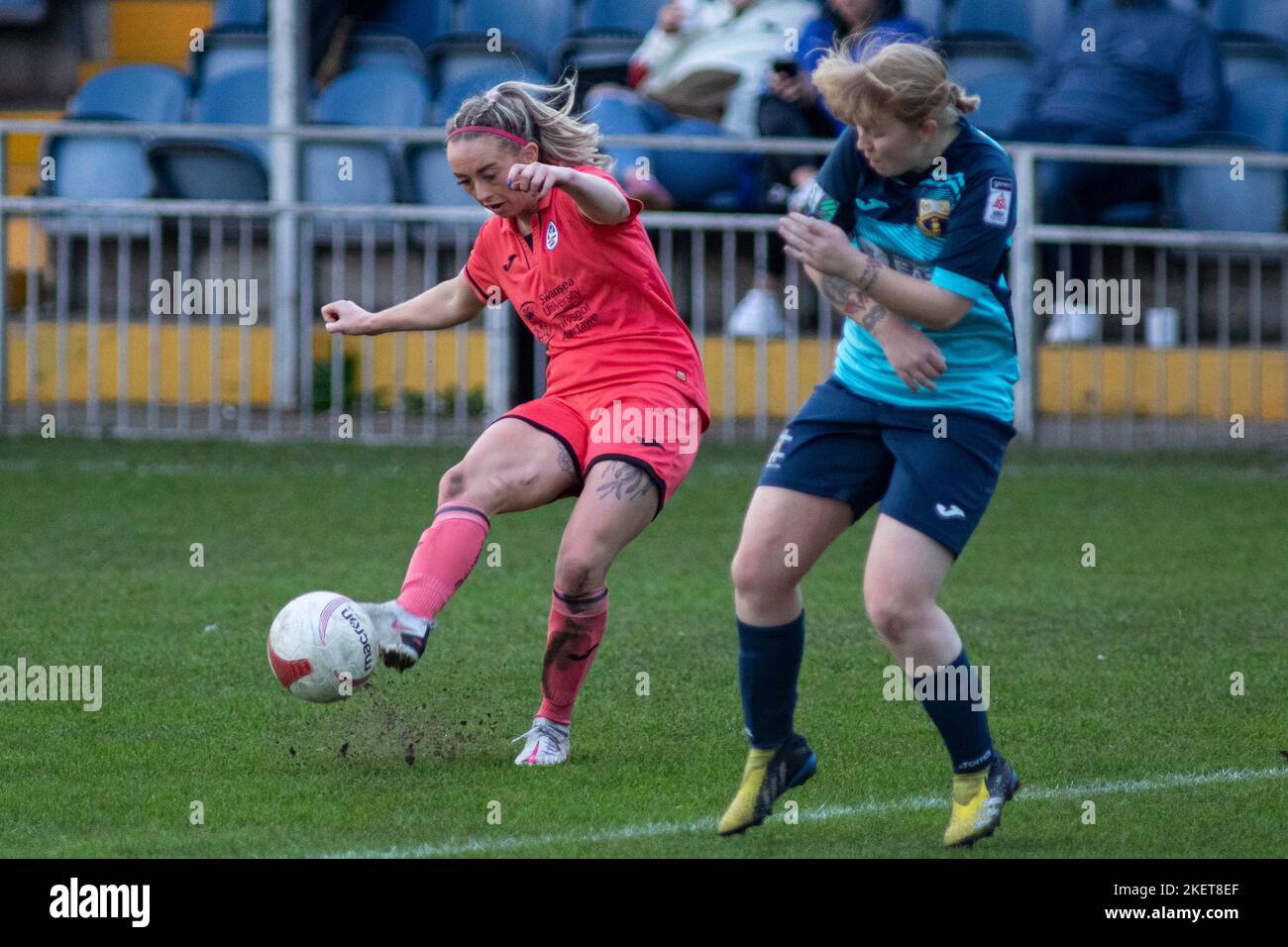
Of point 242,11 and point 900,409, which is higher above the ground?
point 242,11

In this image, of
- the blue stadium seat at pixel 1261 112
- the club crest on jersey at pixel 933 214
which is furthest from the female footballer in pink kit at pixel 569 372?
the blue stadium seat at pixel 1261 112

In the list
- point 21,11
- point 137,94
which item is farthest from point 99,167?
point 21,11

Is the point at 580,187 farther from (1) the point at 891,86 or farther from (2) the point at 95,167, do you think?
(2) the point at 95,167

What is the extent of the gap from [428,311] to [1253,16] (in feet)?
40.7

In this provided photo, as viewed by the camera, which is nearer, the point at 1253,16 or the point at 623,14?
the point at 1253,16

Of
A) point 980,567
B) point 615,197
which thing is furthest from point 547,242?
point 980,567

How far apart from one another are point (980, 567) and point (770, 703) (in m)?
3.96

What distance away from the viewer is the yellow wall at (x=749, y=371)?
12172mm

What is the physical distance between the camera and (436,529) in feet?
16.0

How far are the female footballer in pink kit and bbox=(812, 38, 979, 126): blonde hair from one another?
0.87 meters

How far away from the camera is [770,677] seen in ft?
14.8

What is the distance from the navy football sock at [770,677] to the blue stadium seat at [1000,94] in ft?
34.7

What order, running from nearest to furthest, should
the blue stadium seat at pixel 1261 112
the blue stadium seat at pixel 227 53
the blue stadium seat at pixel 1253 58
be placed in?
the blue stadium seat at pixel 1261 112, the blue stadium seat at pixel 1253 58, the blue stadium seat at pixel 227 53

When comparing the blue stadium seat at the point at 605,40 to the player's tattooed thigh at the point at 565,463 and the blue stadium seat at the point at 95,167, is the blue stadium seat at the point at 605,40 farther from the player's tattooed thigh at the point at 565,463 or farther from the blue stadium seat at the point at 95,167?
the player's tattooed thigh at the point at 565,463
